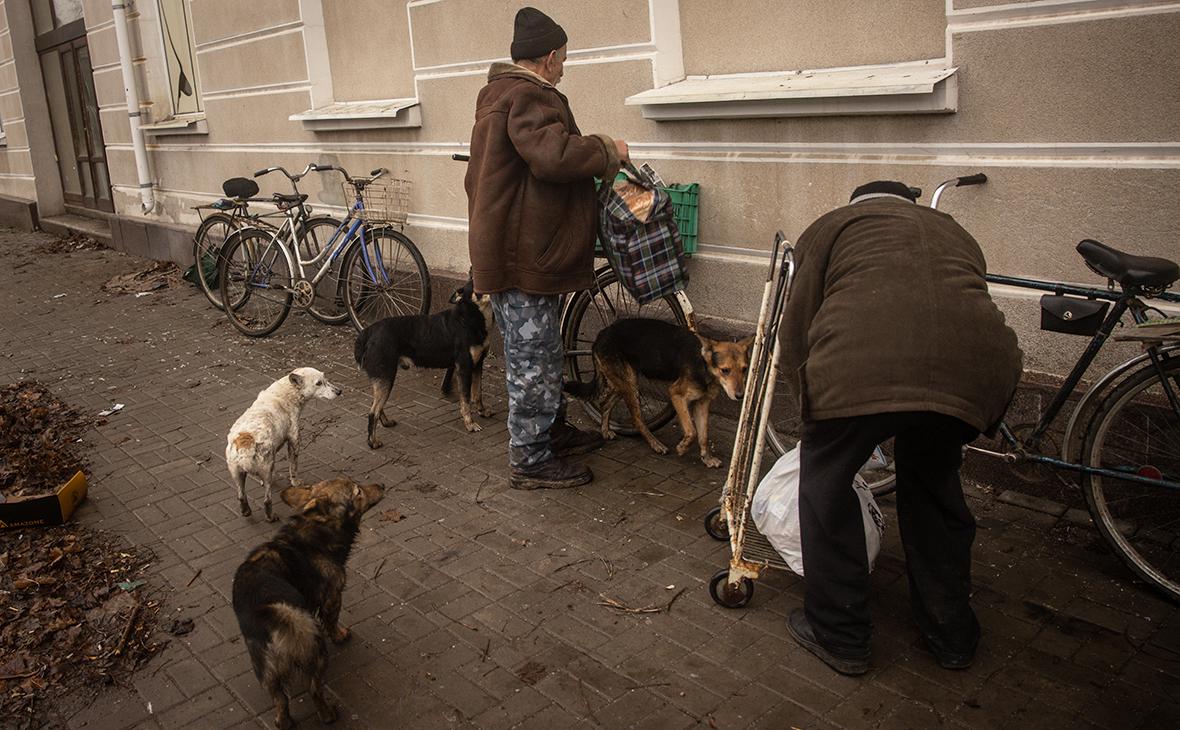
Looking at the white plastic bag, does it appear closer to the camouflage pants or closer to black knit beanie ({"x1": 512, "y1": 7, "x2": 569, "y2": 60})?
the camouflage pants

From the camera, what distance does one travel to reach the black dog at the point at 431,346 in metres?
6.01

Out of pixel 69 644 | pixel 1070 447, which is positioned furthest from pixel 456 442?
pixel 1070 447

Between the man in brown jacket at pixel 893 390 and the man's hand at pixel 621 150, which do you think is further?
the man's hand at pixel 621 150

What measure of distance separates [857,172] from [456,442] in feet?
9.24

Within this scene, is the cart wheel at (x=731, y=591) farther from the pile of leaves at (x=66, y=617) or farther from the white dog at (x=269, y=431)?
the white dog at (x=269, y=431)

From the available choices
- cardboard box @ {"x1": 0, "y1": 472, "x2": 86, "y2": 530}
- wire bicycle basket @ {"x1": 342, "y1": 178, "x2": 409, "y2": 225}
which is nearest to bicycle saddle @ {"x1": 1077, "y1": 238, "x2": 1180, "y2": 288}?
cardboard box @ {"x1": 0, "y1": 472, "x2": 86, "y2": 530}

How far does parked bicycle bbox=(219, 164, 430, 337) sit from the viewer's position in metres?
8.08

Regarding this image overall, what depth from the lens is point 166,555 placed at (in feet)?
15.6

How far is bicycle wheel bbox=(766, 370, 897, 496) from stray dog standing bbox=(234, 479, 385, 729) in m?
1.82

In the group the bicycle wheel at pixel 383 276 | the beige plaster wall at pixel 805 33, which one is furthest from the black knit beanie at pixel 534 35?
the bicycle wheel at pixel 383 276

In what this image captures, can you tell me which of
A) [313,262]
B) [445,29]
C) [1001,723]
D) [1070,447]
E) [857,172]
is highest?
[445,29]

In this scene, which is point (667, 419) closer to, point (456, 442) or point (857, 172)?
point (456, 442)

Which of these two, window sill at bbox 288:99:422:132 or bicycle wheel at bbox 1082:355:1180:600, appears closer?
bicycle wheel at bbox 1082:355:1180:600

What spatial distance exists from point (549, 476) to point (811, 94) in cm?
244
